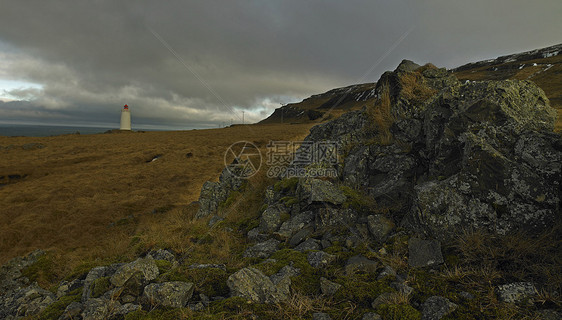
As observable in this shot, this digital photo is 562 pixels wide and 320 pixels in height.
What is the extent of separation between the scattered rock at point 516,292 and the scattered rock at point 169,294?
4332 millimetres

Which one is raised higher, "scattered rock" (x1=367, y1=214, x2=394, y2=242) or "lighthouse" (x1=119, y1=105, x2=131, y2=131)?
"lighthouse" (x1=119, y1=105, x2=131, y2=131)

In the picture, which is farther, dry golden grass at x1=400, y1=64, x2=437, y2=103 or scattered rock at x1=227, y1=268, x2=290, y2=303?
dry golden grass at x1=400, y1=64, x2=437, y2=103

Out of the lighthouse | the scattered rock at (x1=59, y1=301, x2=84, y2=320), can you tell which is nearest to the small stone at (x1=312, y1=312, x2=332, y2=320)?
the scattered rock at (x1=59, y1=301, x2=84, y2=320)

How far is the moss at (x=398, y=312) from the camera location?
3.03m

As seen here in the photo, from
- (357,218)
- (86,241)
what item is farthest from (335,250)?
(86,241)

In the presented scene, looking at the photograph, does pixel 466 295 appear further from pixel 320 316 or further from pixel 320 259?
pixel 320 259

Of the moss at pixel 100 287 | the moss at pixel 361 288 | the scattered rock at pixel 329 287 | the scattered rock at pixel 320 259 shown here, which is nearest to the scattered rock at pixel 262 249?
the scattered rock at pixel 320 259

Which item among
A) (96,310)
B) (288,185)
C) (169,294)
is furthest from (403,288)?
(288,185)

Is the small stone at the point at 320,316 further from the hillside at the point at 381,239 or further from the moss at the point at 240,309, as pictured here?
the moss at the point at 240,309

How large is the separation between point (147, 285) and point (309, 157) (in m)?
7.39

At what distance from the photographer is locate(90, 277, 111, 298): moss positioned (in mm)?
3916

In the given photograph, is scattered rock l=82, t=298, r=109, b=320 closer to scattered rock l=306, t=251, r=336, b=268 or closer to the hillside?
the hillside

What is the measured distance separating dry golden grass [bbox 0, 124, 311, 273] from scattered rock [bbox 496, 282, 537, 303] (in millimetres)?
5197

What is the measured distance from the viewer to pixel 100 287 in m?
3.99
